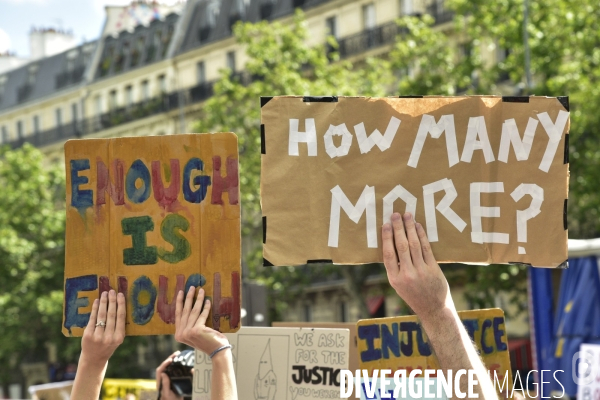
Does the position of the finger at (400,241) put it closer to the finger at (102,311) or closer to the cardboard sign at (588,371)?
the finger at (102,311)

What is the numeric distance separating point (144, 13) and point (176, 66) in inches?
354

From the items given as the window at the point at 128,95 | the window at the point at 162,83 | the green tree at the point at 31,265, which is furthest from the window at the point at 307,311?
the window at the point at 128,95

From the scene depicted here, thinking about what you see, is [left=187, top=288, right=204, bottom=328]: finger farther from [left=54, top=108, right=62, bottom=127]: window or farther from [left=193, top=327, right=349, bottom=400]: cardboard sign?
[left=54, top=108, right=62, bottom=127]: window

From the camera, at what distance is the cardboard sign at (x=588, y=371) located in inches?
428

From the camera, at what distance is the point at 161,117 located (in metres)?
50.4

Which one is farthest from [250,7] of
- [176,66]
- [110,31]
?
[110,31]

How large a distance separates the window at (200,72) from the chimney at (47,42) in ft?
55.5

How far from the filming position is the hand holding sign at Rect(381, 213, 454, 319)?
351 centimetres

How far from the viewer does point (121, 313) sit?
441 centimetres

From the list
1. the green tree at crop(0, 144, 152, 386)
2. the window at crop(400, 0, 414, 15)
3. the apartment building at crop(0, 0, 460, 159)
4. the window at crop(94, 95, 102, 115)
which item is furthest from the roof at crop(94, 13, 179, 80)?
the window at crop(400, 0, 414, 15)

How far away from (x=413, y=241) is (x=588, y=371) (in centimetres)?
856

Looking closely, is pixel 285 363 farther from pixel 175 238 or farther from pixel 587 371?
pixel 587 371

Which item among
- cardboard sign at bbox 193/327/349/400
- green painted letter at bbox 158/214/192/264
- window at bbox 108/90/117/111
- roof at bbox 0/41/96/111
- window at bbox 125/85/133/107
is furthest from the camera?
roof at bbox 0/41/96/111

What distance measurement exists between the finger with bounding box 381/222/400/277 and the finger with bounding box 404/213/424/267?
0.06 meters
